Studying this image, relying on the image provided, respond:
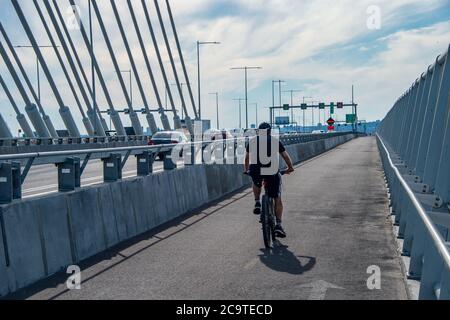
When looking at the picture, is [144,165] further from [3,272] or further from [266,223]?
[3,272]

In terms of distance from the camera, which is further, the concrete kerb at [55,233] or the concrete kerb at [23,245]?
the concrete kerb at [55,233]

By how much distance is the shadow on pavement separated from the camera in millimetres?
8588

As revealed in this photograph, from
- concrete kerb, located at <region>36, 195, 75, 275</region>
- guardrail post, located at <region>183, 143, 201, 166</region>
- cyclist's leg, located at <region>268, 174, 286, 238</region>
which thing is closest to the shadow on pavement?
cyclist's leg, located at <region>268, 174, 286, 238</region>

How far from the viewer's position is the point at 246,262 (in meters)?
9.05

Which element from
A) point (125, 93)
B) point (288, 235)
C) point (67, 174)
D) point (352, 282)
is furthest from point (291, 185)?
point (125, 93)

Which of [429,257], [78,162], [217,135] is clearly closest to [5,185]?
[78,162]

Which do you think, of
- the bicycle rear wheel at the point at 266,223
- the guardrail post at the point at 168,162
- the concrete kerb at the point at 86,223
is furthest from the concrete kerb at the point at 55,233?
the guardrail post at the point at 168,162

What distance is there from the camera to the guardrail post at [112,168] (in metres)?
11.7

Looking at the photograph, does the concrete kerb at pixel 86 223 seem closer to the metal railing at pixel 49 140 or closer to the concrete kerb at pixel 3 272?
the concrete kerb at pixel 3 272

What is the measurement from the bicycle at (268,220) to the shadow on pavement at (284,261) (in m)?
0.21

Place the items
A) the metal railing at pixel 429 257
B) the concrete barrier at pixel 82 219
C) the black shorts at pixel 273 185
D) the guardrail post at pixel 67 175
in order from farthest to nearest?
the black shorts at pixel 273 185, the guardrail post at pixel 67 175, the concrete barrier at pixel 82 219, the metal railing at pixel 429 257

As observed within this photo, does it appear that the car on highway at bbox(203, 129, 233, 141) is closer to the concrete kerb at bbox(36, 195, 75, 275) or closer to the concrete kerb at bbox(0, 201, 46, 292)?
the concrete kerb at bbox(36, 195, 75, 275)

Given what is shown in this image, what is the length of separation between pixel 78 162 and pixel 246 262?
3.15 m
